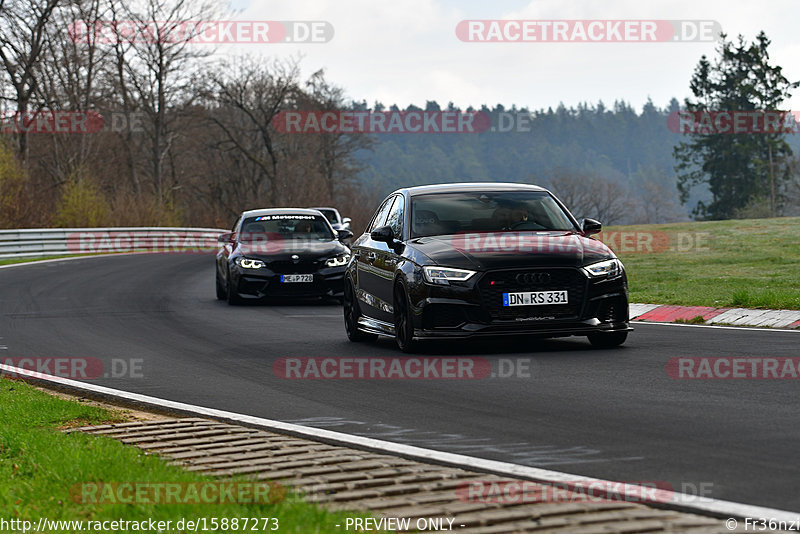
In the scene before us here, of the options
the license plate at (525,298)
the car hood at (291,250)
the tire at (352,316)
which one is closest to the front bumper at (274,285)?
the car hood at (291,250)

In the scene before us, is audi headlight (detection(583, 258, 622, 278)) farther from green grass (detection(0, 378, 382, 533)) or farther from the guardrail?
the guardrail

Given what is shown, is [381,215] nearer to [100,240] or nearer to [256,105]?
[100,240]

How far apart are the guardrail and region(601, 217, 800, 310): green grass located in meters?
18.4

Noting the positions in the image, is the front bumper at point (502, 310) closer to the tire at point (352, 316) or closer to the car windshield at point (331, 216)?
the tire at point (352, 316)

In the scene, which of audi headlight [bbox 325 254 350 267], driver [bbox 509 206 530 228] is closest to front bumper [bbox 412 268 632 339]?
driver [bbox 509 206 530 228]

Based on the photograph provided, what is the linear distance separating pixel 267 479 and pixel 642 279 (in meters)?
17.7

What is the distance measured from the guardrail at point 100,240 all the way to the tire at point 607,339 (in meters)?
27.8

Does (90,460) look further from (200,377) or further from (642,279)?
(642,279)

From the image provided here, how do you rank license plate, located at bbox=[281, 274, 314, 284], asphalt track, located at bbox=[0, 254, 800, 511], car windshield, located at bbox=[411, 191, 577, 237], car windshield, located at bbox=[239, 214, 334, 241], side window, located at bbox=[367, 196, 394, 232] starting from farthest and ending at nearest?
1. car windshield, located at bbox=[239, 214, 334, 241]
2. license plate, located at bbox=[281, 274, 314, 284]
3. side window, located at bbox=[367, 196, 394, 232]
4. car windshield, located at bbox=[411, 191, 577, 237]
5. asphalt track, located at bbox=[0, 254, 800, 511]

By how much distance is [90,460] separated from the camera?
6.36m

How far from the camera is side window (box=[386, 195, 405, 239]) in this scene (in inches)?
497

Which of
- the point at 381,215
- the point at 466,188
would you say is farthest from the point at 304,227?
the point at 466,188

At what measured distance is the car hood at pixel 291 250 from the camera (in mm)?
19906

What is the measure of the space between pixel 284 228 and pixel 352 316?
25.3 feet
